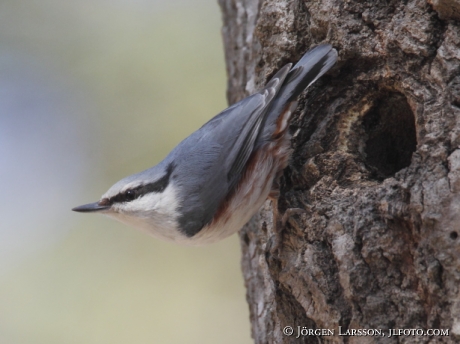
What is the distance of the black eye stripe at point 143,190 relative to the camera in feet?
8.39

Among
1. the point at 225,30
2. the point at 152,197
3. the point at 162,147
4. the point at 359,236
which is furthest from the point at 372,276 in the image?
the point at 162,147

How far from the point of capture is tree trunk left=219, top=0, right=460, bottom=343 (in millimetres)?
1750

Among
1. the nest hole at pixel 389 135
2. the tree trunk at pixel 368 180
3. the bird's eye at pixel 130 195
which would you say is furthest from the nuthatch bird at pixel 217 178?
the nest hole at pixel 389 135

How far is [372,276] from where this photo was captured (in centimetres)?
186

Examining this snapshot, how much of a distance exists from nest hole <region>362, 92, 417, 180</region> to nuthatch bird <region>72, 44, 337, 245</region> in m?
0.37

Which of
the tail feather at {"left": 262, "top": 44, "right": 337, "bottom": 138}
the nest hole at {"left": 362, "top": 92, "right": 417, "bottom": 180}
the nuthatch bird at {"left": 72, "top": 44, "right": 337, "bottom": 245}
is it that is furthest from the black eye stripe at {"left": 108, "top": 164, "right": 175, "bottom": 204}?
the nest hole at {"left": 362, "top": 92, "right": 417, "bottom": 180}

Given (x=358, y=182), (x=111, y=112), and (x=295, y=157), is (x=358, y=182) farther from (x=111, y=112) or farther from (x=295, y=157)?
(x=111, y=112)

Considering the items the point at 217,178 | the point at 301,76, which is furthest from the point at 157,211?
the point at 301,76

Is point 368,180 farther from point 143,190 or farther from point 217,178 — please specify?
point 143,190

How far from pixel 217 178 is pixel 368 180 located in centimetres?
72

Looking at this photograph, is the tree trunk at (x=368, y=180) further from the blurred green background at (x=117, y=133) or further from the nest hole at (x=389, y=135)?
the blurred green background at (x=117, y=133)

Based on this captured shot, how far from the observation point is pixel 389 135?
2.41 metres

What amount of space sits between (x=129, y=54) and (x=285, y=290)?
10.6 ft

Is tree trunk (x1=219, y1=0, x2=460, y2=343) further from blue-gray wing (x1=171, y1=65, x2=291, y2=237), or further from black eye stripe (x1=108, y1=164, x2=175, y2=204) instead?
black eye stripe (x1=108, y1=164, x2=175, y2=204)
